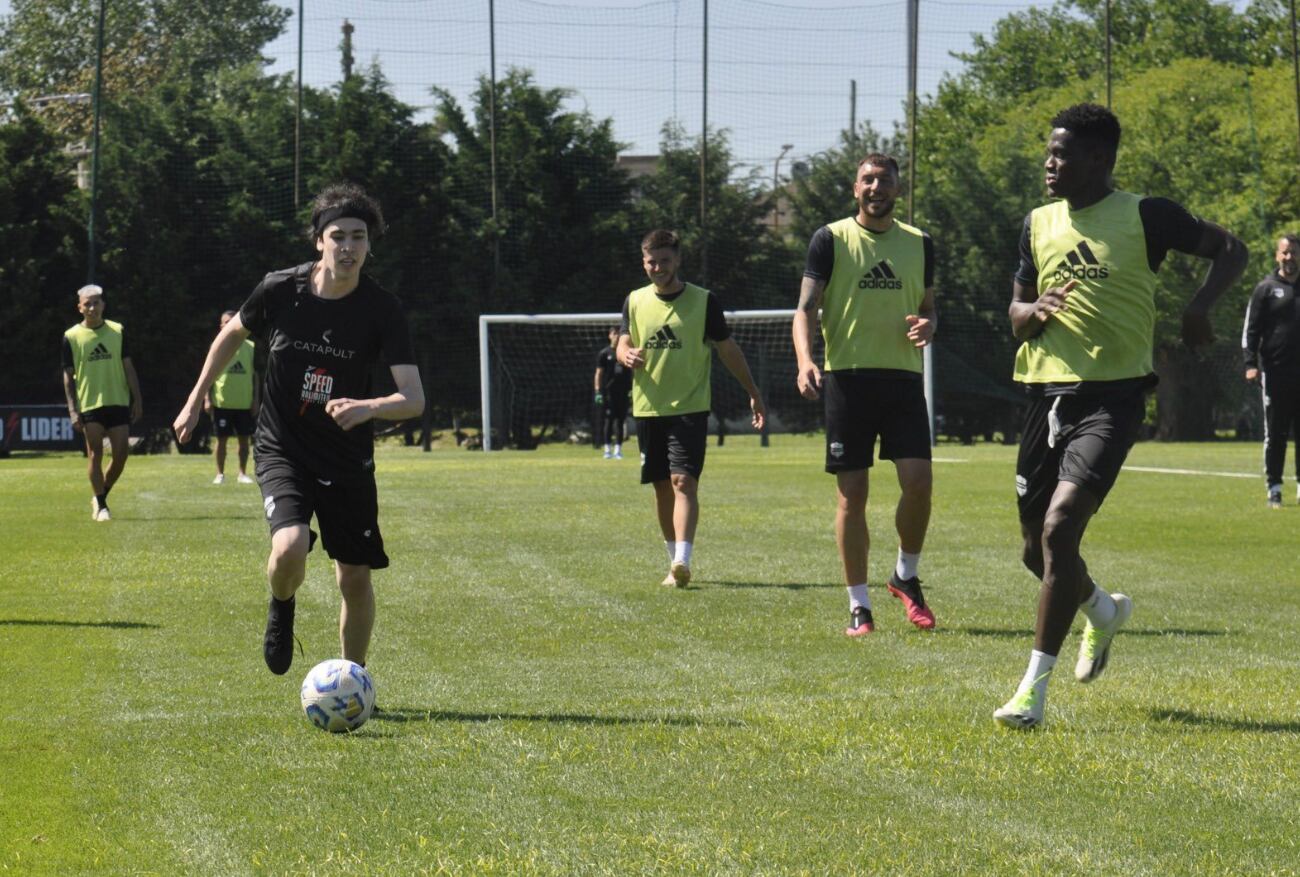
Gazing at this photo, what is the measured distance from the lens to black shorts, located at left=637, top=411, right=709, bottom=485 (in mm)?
11484

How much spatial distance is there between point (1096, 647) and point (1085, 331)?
1.20 metres

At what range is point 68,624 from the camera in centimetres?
948

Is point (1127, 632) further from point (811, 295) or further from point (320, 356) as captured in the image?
point (320, 356)

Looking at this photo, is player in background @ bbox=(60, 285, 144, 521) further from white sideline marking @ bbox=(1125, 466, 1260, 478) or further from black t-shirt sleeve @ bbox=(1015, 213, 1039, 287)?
white sideline marking @ bbox=(1125, 466, 1260, 478)

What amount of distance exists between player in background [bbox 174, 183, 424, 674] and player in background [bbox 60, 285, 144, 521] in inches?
407

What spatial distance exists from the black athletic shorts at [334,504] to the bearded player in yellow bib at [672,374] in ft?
15.7

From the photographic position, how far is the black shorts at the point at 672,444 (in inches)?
452

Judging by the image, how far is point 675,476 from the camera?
1148cm

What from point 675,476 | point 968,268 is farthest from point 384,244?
point 675,476

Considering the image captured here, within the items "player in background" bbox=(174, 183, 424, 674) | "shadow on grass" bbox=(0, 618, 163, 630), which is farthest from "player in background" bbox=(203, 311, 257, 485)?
"player in background" bbox=(174, 183, 424, 674)

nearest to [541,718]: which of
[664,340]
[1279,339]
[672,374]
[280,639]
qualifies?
[280,639]

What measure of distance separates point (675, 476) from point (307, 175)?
3112 cm

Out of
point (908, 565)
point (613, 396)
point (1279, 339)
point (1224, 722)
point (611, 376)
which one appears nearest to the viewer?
point (1224, 722)

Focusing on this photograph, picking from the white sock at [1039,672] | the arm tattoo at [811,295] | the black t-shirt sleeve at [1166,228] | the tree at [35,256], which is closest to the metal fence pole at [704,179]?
the tree at [35,256]
